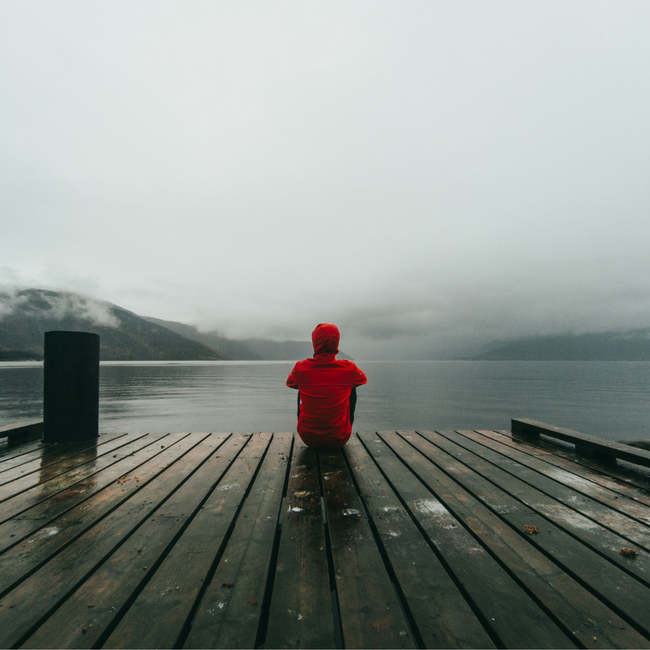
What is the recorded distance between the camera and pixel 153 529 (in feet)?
9.00

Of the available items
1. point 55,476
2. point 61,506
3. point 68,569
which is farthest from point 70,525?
point 55,476

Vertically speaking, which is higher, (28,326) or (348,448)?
(28,326)

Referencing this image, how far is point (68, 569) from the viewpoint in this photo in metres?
2.21

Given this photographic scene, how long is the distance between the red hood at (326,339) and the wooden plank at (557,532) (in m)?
2.09

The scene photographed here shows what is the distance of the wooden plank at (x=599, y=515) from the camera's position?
2.44 meters

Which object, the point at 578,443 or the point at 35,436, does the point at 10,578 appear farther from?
the point at 578,443

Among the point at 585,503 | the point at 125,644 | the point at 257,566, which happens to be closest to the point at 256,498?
the point at 257,566

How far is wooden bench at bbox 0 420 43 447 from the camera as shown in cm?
525

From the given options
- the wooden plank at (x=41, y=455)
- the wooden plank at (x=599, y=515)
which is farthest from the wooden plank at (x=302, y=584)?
the wooden plank at (x=41, y=455)

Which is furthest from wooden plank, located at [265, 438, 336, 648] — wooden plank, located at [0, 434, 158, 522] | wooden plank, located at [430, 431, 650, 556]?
wooden plank, located at [0, 434, 158, 522]

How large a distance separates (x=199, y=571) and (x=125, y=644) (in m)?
0.60

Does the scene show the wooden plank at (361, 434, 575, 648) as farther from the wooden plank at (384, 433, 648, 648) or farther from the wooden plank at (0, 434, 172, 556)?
the wooden plank at (0, 434, 172, 556)

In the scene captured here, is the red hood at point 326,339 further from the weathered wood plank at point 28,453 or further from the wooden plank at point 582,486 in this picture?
the weathered wood plank at point 28,453

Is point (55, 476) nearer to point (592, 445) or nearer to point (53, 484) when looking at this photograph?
point (53, 484)
